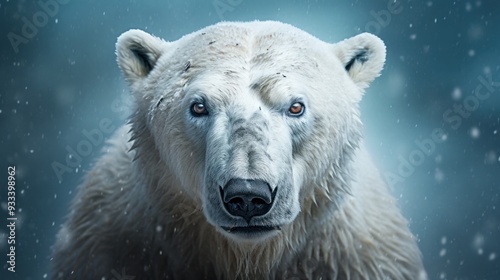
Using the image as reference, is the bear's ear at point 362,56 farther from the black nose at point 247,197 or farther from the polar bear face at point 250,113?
the black nose at point 247,197

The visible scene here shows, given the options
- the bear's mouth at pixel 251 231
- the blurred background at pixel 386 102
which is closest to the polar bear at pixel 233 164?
the bear's mouth at pixel 251 231

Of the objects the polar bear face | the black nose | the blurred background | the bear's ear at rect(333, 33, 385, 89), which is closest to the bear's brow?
the polar bear face

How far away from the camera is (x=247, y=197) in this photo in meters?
2.52

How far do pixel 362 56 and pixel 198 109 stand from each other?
0.88 m

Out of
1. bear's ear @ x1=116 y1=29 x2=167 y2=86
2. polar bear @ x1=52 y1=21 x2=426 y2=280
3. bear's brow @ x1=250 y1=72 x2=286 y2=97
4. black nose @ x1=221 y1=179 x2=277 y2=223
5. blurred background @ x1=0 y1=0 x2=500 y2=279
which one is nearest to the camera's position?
black nose @ x1=221 y1=179 x2=277 y2=223

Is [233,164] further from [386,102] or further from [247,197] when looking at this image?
[386,102]

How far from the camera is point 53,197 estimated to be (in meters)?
5.32

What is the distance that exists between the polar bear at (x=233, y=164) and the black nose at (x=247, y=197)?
0.01 m

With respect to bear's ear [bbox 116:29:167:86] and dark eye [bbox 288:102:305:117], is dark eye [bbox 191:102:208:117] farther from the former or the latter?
bear's ear [bbox 116:29:167:86]

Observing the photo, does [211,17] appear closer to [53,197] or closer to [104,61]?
[104,61]

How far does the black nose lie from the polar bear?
1 cm

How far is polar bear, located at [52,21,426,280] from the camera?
2.76m

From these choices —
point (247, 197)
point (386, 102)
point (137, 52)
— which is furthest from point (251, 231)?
point (386, 102)

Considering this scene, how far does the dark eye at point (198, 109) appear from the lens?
292cm
